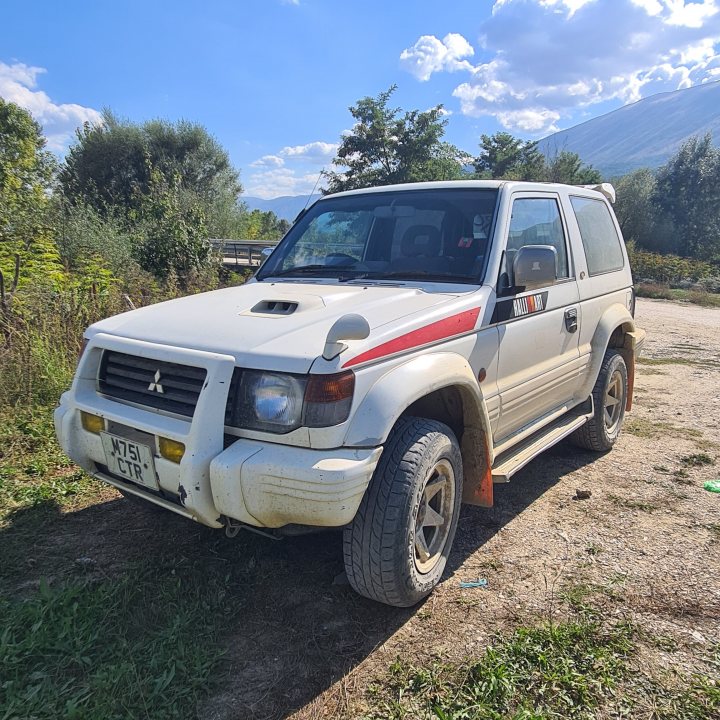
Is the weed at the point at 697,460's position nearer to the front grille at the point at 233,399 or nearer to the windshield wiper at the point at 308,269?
the windshield wiper at the point at 308,269

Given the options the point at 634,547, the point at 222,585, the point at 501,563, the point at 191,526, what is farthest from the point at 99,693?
the point at 634,547

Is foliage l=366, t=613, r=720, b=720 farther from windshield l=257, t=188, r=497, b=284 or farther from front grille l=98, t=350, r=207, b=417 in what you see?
windshield l=257, t=188, r=497, b=284

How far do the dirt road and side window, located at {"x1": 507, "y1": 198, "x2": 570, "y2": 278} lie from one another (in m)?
1.62

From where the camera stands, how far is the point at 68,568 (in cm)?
286

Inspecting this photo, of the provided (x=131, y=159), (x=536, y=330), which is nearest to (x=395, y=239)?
(x=536, y=330)

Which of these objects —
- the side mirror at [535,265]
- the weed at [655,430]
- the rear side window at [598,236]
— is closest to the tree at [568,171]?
the weed at [655,430]

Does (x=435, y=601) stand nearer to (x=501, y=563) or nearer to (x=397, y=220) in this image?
(x=501, y=563)

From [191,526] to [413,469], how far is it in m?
1.65

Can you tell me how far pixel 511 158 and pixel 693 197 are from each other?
12.1m

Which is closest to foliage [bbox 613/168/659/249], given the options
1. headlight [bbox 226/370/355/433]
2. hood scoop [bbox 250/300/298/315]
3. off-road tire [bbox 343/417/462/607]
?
hood scoop [bbox 250/300/298/315]

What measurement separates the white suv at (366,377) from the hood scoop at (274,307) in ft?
0.04

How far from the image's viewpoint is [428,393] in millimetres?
2473

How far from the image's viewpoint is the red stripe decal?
2240mm

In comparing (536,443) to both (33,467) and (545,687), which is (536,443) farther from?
(33,467)
